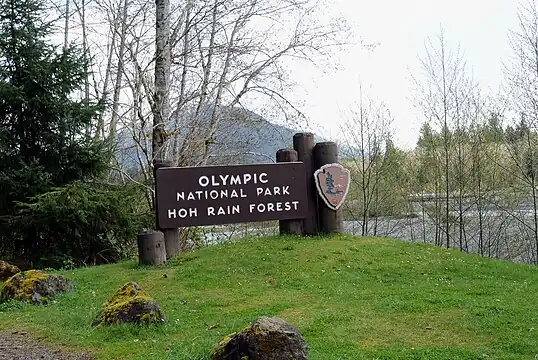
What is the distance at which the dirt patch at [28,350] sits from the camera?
505 centimetres

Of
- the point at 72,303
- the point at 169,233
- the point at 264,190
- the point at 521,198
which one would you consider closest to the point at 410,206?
the point at 521,198

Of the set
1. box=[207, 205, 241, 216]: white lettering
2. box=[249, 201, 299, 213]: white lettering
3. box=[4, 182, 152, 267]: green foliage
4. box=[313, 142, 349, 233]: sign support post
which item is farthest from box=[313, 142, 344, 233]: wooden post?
box=[4, 182, 152, 267]: green foliage

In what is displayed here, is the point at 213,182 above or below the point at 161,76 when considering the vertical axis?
below

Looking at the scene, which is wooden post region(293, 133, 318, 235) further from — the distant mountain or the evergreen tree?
the evergreen tree

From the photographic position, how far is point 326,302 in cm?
674

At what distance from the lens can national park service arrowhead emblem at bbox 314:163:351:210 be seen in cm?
1089

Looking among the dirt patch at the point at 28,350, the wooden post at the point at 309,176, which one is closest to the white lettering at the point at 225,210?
the wooden post at the point at 309,176

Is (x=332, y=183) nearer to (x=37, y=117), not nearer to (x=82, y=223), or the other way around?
(x=82, y=223)

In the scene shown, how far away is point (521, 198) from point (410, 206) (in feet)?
13.8

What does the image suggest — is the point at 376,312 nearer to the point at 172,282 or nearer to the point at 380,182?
the point at 172,282

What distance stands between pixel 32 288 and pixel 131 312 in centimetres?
242

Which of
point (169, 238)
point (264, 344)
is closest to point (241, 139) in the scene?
point (169, 238)

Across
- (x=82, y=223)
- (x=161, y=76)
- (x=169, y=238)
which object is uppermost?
(x=161, y=76)

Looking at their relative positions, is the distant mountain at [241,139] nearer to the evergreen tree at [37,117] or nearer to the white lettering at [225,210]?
the evergreen tree at [37,117]
